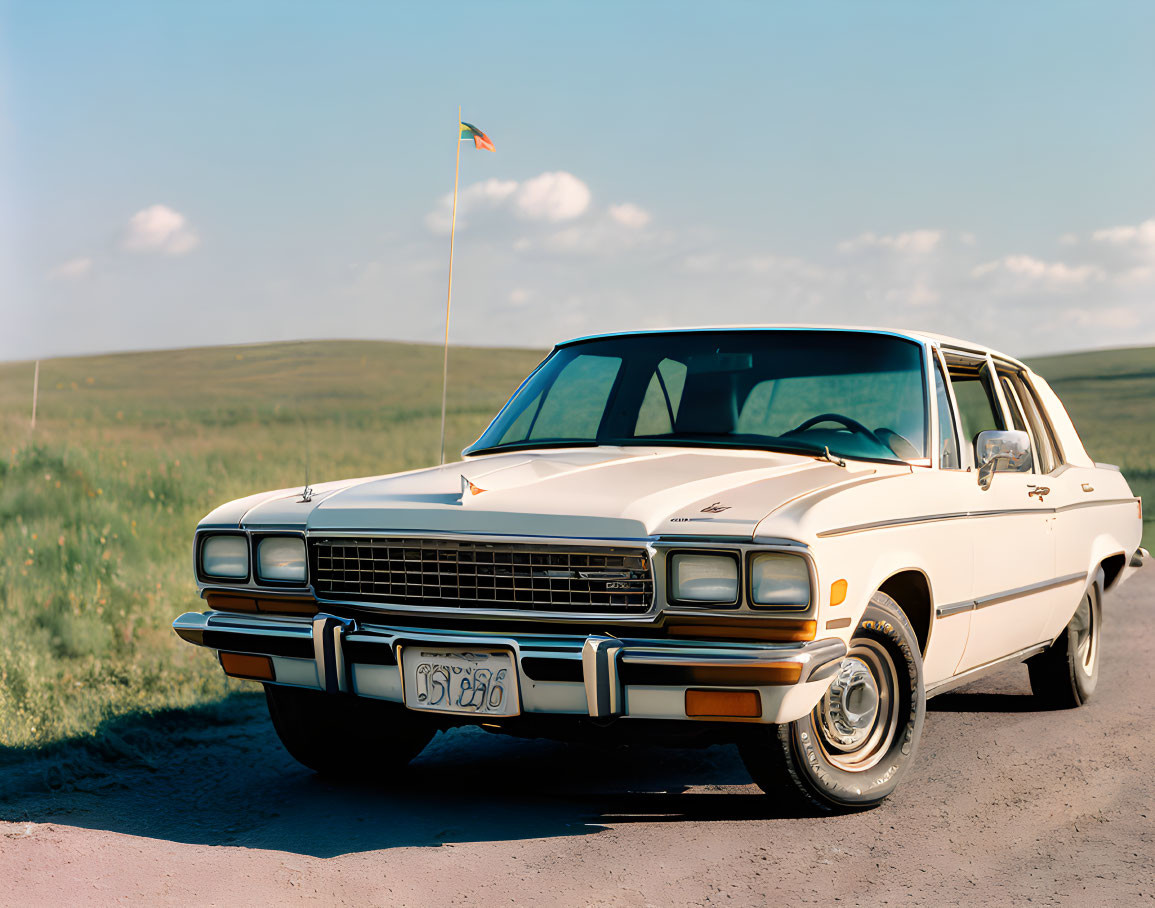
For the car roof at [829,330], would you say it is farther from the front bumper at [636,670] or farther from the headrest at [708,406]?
the front bumper at [636,670]

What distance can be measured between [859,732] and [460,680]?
1515mm

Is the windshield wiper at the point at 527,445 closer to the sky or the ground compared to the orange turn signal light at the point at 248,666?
closer to the sky

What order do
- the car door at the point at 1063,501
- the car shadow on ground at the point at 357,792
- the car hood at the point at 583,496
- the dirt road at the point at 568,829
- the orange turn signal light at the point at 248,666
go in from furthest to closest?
1. the car door at the point at 1063,501
2. the orange turn signal light at the point at 248,666
3. the car shadow on ground at the point at 357,792
4. the car hood at the point at 583,496
5. the dirt road at the point at 568,829

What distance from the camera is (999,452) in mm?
5035

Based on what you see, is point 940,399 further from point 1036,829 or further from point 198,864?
point 198,864

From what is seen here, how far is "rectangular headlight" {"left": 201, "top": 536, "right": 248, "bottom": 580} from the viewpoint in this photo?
4633mm

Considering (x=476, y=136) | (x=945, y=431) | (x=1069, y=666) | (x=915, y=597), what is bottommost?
(x=1069, y=666)

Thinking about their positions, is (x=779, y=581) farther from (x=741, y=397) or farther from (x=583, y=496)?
(x=741, y=397)

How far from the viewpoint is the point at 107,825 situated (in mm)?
4438

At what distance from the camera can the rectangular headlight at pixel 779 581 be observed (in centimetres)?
373

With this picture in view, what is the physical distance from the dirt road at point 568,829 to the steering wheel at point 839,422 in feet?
4.74

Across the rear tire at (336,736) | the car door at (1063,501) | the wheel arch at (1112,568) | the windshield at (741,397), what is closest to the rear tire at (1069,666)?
the car door at (1063,501)

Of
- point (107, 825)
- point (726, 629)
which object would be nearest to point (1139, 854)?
point (726, 629)

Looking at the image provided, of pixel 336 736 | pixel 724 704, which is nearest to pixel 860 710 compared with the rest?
pixel 724 704
